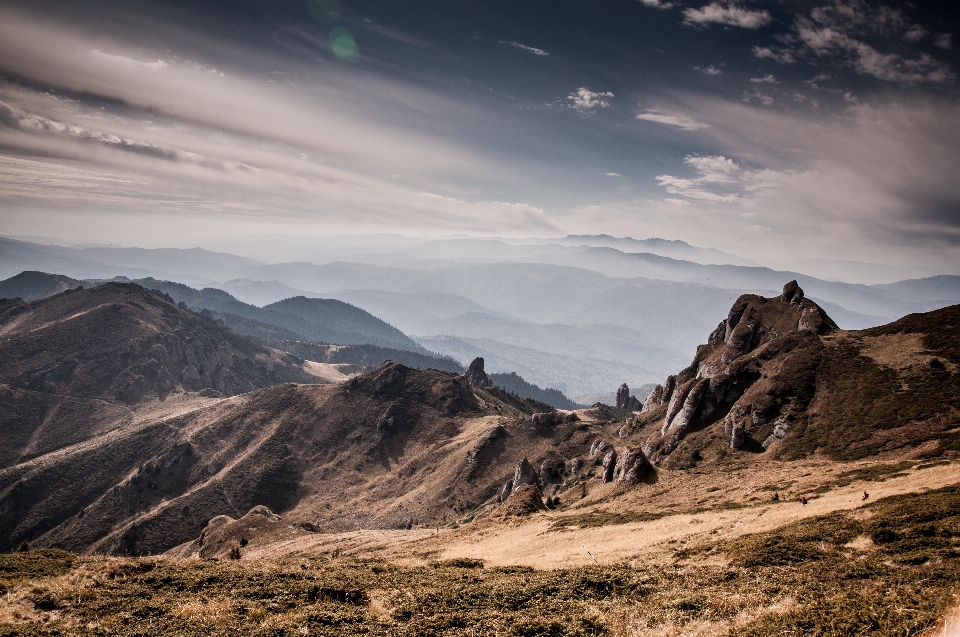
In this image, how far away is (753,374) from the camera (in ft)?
302

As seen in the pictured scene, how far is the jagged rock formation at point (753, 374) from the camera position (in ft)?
260

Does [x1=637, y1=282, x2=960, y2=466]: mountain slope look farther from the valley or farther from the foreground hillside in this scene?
the foreground hillside

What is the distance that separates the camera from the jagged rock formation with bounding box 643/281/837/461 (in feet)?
260

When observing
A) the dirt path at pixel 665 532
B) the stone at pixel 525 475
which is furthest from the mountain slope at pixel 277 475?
the dirt path at pixel 665 532

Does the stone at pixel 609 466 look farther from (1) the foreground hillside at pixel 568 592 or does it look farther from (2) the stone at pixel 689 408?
(1) the foreground hillside at pixel 568 592

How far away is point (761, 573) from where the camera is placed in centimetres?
2633

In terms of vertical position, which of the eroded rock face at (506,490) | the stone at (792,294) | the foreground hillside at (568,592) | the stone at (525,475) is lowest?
the eroded rock face at (506,490)

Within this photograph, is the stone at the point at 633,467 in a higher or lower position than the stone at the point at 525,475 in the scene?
higher

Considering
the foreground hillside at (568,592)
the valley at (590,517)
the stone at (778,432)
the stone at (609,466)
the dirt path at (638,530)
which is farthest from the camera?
the stone at (609,466)

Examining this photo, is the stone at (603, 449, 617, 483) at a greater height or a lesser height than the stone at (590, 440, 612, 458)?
greater

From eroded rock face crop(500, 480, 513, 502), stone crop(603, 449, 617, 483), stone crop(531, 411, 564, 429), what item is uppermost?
stone crop(603, 449, 617, 483)

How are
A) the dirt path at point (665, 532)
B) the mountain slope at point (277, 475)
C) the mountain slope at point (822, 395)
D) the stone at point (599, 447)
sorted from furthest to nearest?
the mountain slope at point (277, 475)
the stone at point (599, 447)
the mountain slope at point (822, 395)
the dirt path at point (665, 532)

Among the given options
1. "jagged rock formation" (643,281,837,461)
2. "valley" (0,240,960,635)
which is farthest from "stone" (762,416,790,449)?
"valley" (0,240,960,635)

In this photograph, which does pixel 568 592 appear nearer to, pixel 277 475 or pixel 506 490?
pixel 506 490
